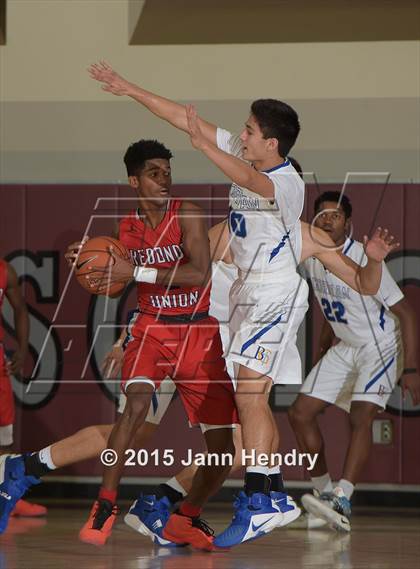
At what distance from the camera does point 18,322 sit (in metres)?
8.28

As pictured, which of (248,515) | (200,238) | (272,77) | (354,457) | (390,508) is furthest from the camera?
(272,77)

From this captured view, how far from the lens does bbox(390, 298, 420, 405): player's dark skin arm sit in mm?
7820

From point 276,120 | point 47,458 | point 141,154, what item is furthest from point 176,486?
point 276,120

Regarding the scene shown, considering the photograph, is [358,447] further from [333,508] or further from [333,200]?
[333,200]

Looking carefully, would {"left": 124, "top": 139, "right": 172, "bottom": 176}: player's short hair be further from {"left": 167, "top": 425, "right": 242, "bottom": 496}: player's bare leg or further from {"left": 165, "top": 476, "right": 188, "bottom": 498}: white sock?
{"left": 165, "top": 476, "right": 188, "bottom": 498}: white sock

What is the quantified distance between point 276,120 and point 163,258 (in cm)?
109

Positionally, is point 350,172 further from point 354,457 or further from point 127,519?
point 127,519


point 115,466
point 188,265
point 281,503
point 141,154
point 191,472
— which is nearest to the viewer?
point 281,503

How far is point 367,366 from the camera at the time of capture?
26.7 ft

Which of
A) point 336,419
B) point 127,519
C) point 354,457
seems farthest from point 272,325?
point 336,419

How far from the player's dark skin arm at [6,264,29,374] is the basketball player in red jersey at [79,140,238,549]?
1.77 m

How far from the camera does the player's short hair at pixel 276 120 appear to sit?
19.8ft

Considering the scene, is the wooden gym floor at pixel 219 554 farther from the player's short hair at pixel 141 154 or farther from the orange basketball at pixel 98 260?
the player's short hair at pixel 141 154

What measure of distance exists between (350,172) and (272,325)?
11.5 ft
